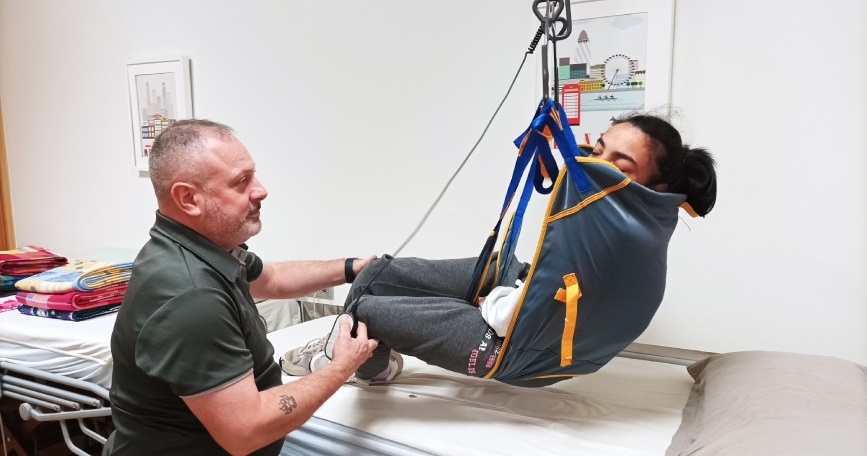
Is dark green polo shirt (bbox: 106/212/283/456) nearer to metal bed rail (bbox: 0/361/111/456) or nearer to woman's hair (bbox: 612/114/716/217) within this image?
metal bed rail (bbox: 0/361/111/456)

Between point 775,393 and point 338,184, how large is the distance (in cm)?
169

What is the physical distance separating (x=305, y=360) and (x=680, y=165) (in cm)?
113

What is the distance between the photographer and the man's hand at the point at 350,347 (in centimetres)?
138

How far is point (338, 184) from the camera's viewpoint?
2469 millimetres

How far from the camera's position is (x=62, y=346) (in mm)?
1937

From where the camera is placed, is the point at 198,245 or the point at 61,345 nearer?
the point at 198,245

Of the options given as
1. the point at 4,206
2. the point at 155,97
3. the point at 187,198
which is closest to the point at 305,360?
the point at 187,198

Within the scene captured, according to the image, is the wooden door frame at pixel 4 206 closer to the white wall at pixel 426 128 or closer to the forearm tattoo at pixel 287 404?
the white wall at pixel 426 128

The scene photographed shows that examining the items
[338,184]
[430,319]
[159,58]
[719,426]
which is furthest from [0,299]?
[719,426]

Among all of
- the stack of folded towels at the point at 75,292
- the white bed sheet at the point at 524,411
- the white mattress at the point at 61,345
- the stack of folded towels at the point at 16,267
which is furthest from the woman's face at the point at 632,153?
the stack of folded towels at the point at 16,267

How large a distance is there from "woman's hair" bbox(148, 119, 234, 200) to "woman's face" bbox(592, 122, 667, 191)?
2.99 feet

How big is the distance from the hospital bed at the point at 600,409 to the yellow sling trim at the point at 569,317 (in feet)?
0.60

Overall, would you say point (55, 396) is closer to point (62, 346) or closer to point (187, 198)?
point (62, 346)

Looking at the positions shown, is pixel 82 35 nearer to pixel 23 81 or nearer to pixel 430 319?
pixel 23 81
